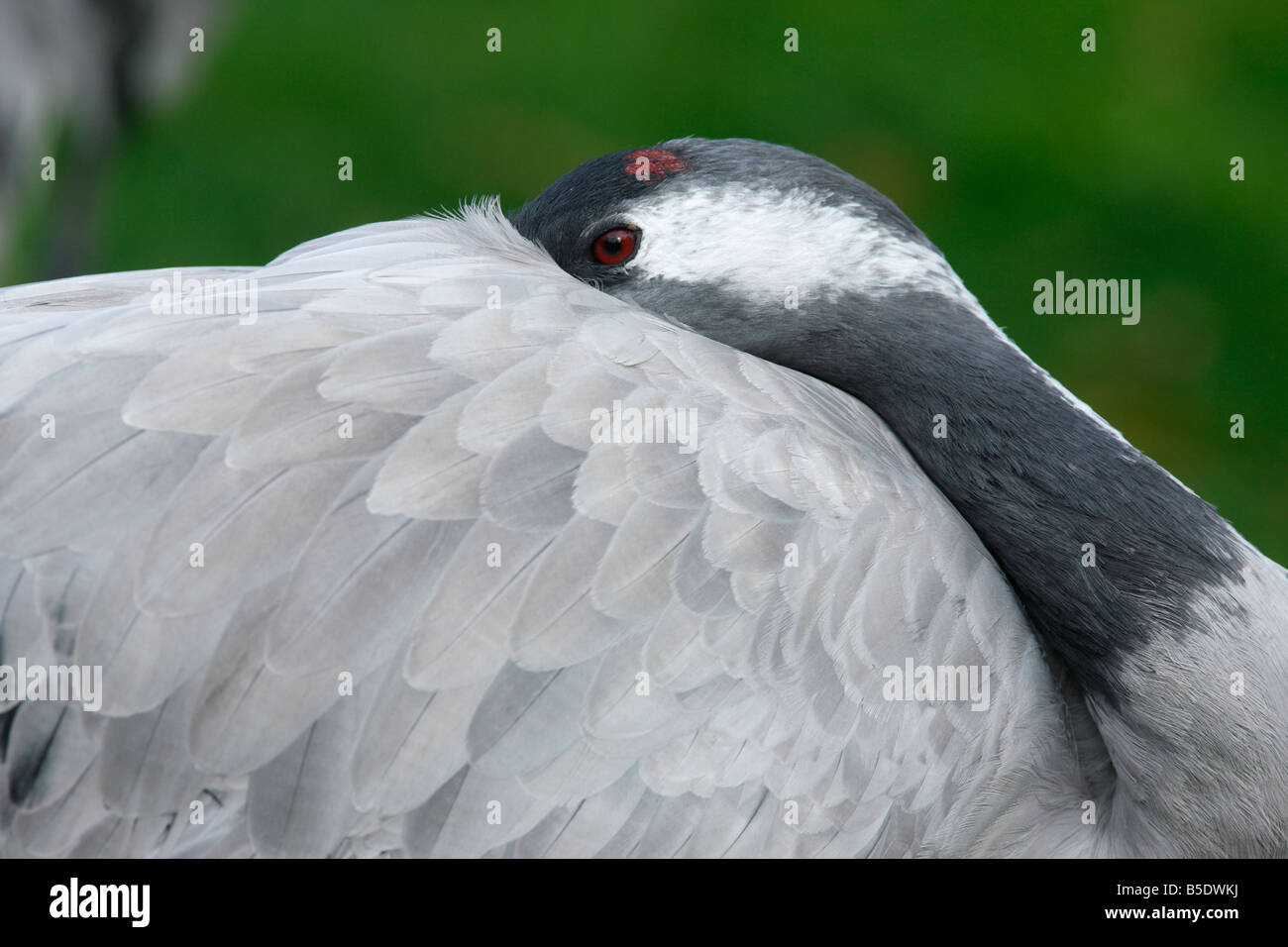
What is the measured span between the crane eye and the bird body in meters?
0.04

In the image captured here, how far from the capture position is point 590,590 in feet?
6.81

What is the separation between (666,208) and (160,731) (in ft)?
3.68

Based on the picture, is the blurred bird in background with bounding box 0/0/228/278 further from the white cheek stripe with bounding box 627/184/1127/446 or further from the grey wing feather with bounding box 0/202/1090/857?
the white cheek stripe with bounding box 627/184/1127/446

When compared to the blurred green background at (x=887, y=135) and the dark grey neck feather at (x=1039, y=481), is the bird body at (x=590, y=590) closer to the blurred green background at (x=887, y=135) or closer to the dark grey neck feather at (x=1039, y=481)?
the dark grey neck feather at (x=1039, y=481)

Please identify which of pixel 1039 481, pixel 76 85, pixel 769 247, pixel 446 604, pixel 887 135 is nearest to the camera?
pixel 446 604

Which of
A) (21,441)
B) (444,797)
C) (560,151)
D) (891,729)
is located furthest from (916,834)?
(560,151)

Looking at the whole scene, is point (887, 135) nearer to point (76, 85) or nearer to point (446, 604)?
point (76, 85)

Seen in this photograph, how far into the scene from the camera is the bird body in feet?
6.66

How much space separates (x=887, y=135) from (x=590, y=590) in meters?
4.14

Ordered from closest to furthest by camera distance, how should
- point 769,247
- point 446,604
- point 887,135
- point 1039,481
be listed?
1. point 446,604
2. point 1039,481
3. point 769,247
4. point 887,135

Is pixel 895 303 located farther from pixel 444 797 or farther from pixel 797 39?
pixel 797 39

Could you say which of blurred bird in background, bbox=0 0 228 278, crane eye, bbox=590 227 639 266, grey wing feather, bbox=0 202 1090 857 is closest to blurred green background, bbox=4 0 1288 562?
blurred bird in background, bbox=0 0 228 278

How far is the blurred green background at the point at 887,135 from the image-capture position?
5.30m

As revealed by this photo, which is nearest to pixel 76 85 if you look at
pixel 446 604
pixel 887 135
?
pixel 887 135
